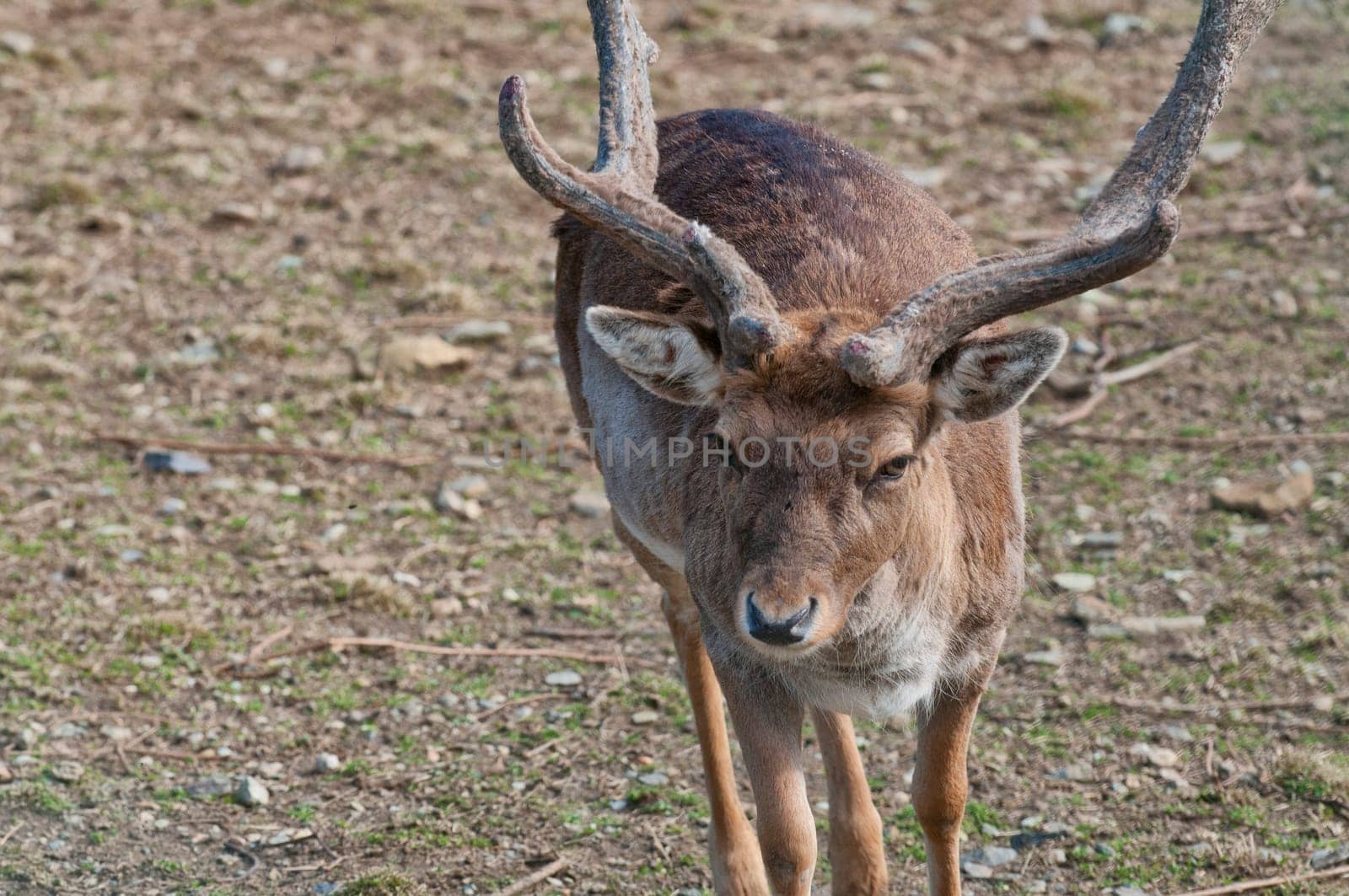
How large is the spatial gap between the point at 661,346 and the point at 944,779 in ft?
6.41

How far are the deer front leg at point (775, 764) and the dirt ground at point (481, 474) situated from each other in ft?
3.10

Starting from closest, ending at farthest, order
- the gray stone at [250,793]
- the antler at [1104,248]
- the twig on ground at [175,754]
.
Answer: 1. the antler at [1104,248]
2. the gray stone at [250,793]
3. the twig on ground at [175,754]

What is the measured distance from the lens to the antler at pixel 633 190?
4949mm

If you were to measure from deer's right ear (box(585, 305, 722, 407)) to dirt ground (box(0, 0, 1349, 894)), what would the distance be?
2.20 meters

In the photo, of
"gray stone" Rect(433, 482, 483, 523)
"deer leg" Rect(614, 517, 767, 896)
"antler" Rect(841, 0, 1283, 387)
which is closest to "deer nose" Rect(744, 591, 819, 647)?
"antler" Rect(841, 0, 1283, 387)

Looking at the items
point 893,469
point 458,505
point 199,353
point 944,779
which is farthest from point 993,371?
point 199,353

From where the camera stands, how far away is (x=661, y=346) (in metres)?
5.16

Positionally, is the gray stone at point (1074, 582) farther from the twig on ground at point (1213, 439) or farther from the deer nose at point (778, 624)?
the deer nose at point (778, 624)

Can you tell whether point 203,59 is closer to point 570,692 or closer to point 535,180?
point 570,692

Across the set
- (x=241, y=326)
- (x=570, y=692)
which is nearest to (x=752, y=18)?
(x=241, y=326)

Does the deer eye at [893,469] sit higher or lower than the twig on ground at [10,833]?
higher

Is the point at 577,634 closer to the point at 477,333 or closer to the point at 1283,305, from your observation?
the point at 477,333

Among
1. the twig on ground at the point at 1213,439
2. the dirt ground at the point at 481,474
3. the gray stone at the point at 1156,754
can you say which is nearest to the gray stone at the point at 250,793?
the dirt ground at the point at 481,474

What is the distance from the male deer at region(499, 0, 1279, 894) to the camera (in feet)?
15.8
